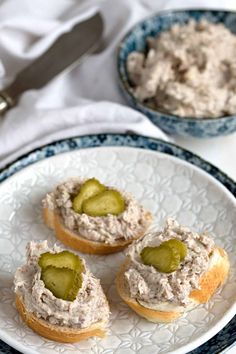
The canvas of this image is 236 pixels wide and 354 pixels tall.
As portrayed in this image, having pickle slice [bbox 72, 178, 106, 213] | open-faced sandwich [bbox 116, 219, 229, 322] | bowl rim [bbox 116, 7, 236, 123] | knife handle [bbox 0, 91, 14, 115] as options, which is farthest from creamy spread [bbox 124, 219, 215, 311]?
knife handle [bbox 0, 91, 14, 115]

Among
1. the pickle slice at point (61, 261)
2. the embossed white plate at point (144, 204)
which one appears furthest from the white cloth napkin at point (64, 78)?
the pickle slice at point (61, 261)

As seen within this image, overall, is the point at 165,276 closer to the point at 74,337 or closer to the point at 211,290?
the point at 211,290

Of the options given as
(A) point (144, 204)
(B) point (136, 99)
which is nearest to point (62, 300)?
(A) point (144, 204)

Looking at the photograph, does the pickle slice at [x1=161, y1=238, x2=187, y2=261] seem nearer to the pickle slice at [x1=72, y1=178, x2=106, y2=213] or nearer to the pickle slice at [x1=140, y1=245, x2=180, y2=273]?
the pickle slice at [x1=140, y1=245, x2=180, y2=273]

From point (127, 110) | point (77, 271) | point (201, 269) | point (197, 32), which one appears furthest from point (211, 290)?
point (197, 32)

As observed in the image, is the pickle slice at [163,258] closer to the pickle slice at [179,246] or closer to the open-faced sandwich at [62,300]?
the pickle slice at [179,246]

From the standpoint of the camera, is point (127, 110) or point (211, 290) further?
point (127, 110)

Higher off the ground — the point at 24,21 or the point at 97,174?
the point at 24,21
